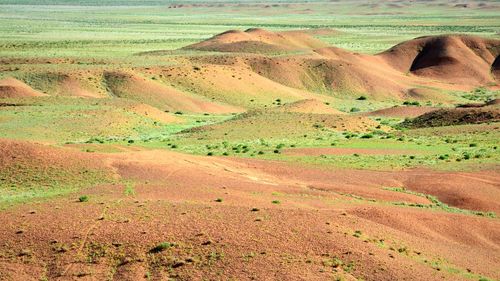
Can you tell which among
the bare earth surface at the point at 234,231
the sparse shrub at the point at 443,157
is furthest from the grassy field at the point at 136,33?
the bare earth surface at the point at 234,231

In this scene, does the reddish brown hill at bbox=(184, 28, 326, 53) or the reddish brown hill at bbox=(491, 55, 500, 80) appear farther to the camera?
the reddish brown hill at bbox=(491, 55, 500, 80)

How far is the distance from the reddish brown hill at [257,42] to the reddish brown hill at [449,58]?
513 inches

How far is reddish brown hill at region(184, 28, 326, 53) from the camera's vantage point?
4203 inches

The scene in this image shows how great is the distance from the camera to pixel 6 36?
136500mm

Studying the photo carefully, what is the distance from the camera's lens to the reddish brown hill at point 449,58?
105875 mm

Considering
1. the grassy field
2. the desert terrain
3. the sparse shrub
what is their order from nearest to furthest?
the desert terrain
the sparse shrub
the grassy field

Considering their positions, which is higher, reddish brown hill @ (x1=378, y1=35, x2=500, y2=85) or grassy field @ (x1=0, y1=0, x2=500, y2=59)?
reddish brown hill @ (x1=378, y1=35, x2=500, y2=85)

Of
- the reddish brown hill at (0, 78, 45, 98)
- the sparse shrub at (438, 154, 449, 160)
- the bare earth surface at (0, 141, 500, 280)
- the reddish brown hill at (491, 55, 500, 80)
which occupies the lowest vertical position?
the reddish brown hill at (491, 55, 500, 80)

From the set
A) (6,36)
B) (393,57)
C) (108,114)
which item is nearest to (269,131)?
(108,114)

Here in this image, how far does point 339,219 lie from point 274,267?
18.6 feet

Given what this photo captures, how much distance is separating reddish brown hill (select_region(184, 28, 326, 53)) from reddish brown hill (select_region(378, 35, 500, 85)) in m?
13.0

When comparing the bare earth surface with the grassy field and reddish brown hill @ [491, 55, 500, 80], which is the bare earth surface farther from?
reddish brown hill @ [491, 55, 500, 80]

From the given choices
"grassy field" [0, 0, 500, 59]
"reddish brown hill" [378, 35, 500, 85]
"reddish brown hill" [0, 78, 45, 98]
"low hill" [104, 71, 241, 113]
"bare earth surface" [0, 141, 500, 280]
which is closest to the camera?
"bare earth surface" [0, 141, 500, 280]

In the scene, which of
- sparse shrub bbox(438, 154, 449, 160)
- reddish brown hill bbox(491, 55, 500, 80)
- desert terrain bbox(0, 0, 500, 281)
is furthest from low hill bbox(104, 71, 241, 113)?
reddish brown hill bbox(491, 55, 500, 80)
